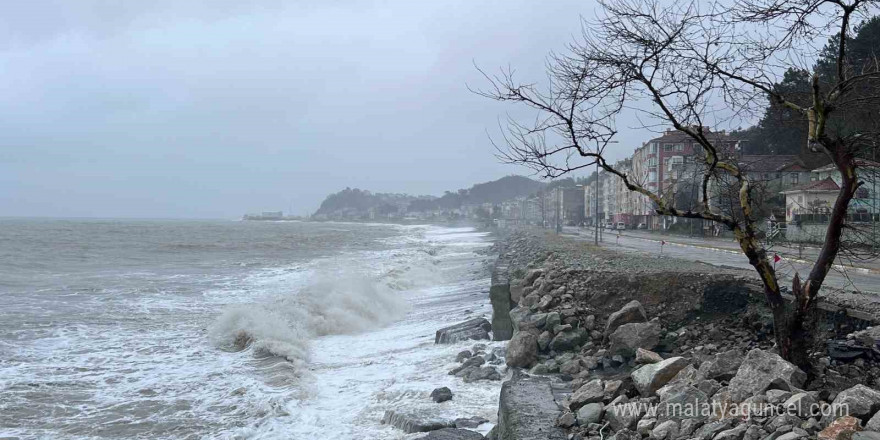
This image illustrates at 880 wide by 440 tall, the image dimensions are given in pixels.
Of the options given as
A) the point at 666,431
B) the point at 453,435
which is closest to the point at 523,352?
the point at 453,435

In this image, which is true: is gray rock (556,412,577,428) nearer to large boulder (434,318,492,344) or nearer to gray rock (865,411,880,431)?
gray rock (865,411,880,431)

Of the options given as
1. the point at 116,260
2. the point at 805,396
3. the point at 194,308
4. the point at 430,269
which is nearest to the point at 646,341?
the point at 805,396

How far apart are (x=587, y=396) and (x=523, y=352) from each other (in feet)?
11.7

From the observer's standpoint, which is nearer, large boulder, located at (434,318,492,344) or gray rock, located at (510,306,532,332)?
gray rock, located at (510,306,532,332)

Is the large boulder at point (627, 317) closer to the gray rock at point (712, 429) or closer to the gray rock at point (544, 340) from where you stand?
the gray rock at point (544, 340)

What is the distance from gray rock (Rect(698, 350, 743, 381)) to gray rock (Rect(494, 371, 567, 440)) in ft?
5.01

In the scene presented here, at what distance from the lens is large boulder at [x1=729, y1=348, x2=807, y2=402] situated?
5285mm

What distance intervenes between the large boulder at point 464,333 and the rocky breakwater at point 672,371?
1.00 metres

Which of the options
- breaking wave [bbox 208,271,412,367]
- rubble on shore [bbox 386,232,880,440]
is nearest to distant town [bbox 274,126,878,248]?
rubble on shore [bbox 386,232,880,440]

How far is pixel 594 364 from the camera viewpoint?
9.29 metres

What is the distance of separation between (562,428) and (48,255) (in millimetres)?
47216

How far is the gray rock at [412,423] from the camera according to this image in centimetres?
771

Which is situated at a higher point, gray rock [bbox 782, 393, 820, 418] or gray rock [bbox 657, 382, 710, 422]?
gray rock [bbox 782, 393, 820, 418]

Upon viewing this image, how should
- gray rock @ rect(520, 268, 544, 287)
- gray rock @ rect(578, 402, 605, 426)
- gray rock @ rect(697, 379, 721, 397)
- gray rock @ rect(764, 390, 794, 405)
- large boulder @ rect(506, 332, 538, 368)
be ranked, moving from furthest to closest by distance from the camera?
gray rock @ rect(520, 268, 544, 287)
large boulder @ rect(506, 332, 538, 368)
gray rock @ rect(578, 402, 605, 426)
gray rock @ rect(697, 379, 721, 397)
gray rock @ rect(764, 390, 794, 405)
